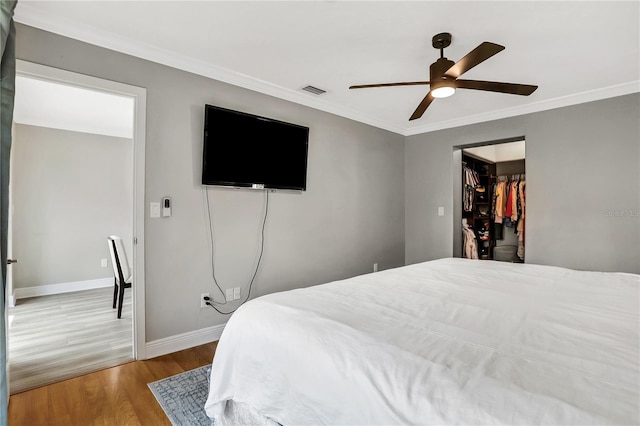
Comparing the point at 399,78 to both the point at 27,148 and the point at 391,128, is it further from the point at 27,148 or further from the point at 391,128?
the point at 27,148

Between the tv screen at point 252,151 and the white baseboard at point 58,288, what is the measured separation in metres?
3.34

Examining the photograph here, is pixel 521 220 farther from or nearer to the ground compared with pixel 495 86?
nearer to the ground

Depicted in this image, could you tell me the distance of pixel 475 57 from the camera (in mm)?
1852

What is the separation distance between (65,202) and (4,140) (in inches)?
149

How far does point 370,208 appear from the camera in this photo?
14.1ft

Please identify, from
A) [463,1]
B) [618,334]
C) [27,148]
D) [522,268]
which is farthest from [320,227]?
[27,148]

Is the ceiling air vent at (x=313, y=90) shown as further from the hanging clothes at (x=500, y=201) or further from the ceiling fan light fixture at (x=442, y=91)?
the hanging clothes at (x=500, y=201)

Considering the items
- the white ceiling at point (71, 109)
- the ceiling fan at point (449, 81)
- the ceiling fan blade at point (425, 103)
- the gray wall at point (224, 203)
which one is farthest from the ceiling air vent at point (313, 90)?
the white ceiling at point (71, 109)

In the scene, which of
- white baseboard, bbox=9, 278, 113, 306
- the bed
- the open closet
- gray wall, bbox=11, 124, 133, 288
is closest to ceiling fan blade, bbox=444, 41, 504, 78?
the bed

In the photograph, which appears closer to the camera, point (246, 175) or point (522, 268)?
point (522, 268)

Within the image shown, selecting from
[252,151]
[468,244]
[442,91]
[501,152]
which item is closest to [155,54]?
[252,151]

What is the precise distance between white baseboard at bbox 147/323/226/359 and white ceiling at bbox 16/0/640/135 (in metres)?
2.19

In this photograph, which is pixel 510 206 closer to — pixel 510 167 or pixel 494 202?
pixel 494 202

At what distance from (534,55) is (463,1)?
1006mm
